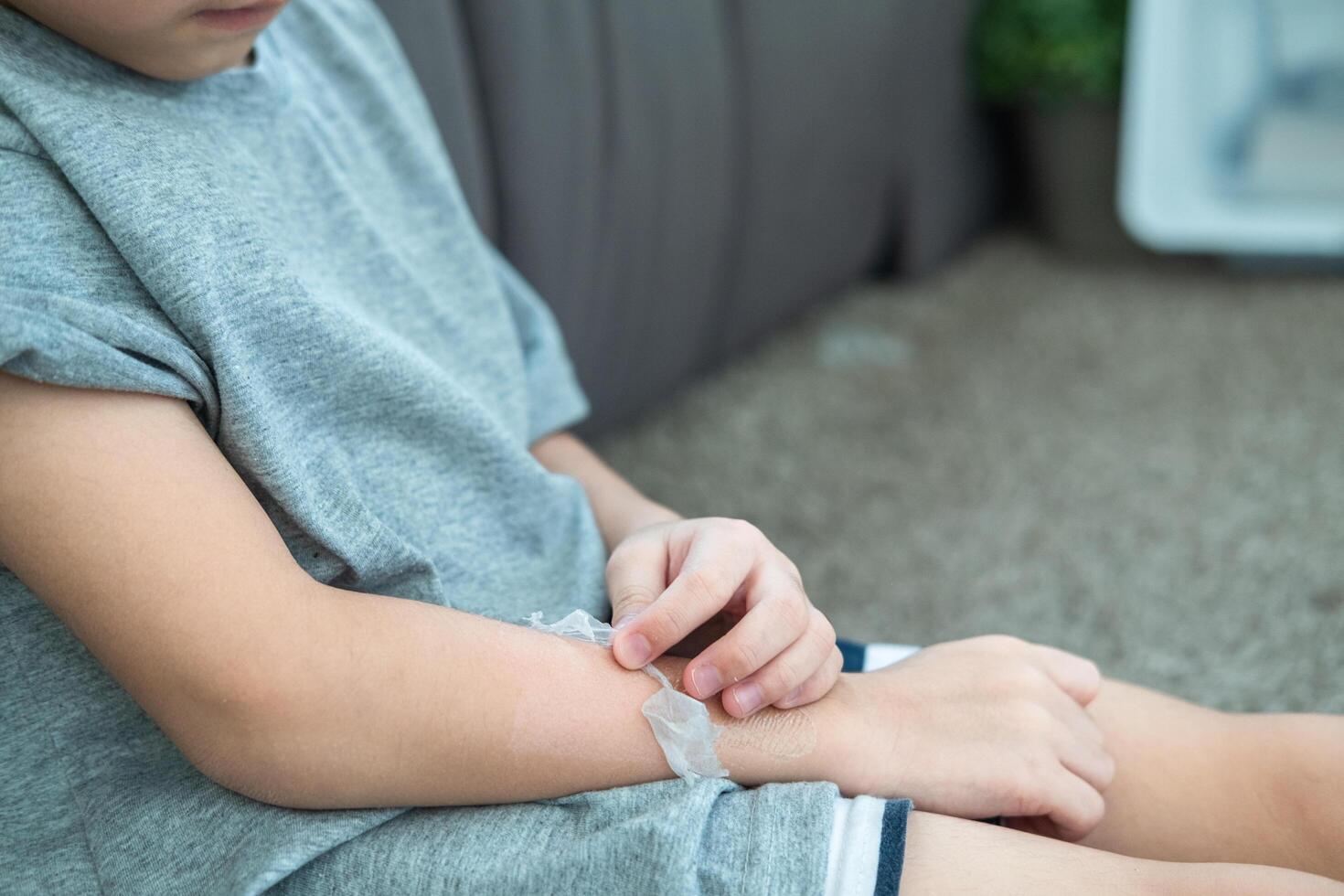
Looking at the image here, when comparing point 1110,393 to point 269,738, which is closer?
point 269,738

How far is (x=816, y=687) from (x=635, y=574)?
0.32ft

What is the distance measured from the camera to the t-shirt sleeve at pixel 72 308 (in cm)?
44

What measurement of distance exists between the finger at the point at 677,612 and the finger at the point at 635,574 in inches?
0.6

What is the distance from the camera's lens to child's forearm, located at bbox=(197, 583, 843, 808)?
48 centimetres

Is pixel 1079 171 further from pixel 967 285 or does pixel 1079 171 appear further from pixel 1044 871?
pixel 1044 871

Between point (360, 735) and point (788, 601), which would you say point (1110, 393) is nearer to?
point (788, 601)

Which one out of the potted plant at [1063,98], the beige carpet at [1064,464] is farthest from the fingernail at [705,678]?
the potted plant at [1063,98]

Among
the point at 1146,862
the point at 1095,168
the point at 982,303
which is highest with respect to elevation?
the point at 1146,862

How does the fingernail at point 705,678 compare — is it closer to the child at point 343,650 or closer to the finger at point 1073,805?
the child at point 343,650

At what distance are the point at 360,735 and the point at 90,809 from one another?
132 millimetres

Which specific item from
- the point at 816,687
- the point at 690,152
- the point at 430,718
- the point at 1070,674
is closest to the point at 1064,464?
the point at 690,152

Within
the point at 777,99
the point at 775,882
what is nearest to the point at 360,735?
the point at 775,882

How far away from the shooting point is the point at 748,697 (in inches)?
20.8

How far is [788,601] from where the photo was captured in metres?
0.54
